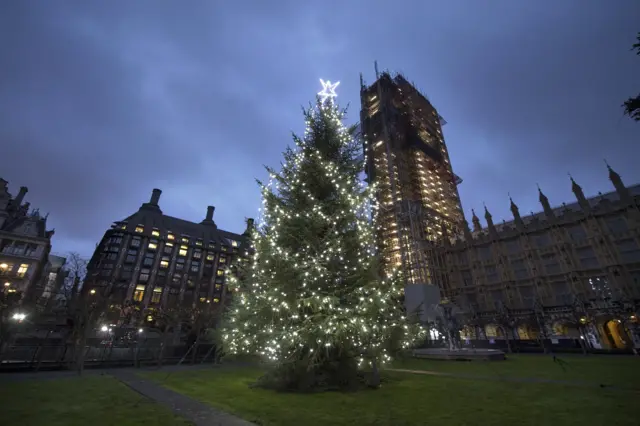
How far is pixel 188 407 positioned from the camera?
677cm

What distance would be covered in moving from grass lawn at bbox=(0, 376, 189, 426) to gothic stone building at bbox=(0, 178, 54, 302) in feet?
152

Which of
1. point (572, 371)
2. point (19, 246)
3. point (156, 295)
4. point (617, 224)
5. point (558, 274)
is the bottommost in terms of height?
point (572, 371)

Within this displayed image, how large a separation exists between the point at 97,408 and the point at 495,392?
10772mm

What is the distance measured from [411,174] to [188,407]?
54.8 m

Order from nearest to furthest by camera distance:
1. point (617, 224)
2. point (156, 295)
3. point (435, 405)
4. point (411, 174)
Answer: point (435, 405), point (617, 224), point (411, 174), point (156, 295)

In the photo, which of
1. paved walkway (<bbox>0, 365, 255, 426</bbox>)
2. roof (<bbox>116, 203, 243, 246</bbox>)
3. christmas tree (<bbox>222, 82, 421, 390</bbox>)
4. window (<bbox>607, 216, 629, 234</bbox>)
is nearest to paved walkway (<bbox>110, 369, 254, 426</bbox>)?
paved walkway (<bbox>0, 365, 255, 426</bbox>)

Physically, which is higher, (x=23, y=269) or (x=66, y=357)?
(x=23, y=269)

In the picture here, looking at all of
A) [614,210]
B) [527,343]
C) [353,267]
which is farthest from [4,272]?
[614,210]

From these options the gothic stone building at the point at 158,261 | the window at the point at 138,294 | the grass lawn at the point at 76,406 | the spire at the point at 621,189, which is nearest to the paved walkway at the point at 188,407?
the grass lawn at the point at 76,406

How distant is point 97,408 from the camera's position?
6.54m

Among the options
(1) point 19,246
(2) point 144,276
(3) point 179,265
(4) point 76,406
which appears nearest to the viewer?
(4) point 76,406

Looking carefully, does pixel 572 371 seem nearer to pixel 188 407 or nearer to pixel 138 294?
pixel 188 407

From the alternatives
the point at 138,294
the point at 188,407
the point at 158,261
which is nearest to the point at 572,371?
the point at 188,407

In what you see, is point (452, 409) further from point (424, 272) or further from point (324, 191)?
point (424, 272)
